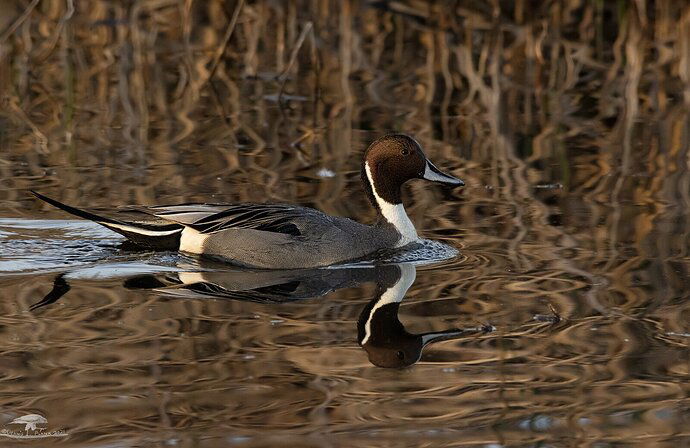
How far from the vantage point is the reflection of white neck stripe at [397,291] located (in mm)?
5668

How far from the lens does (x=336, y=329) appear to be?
555 cm

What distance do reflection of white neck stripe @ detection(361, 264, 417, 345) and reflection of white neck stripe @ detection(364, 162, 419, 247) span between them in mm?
361

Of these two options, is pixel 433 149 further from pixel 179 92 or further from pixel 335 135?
pixel 179 92

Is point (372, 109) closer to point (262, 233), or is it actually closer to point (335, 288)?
point (262, 233)

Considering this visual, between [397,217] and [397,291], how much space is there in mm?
1108

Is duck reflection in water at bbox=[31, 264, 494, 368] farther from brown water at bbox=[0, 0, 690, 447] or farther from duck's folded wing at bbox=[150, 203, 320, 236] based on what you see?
duck's folded wing at bbox=[150, 203, 320, 236]

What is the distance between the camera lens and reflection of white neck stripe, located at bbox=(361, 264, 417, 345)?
5668 mm

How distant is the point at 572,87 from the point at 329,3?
3356mm

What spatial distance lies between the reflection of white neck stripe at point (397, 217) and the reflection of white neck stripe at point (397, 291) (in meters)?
0.36

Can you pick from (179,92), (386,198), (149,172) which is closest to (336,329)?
(386,198)

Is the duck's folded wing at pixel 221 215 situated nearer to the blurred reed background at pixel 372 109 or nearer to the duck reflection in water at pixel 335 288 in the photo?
the duck reflection in water at pixel 335 288

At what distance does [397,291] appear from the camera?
631 centimetres

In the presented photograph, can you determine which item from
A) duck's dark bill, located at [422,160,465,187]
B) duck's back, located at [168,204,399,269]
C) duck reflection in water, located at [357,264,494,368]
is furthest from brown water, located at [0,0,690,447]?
duck's dark bill, located at [422,160,465,187]

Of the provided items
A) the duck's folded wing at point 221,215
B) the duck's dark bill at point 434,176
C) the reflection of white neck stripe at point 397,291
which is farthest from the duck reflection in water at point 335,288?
the duck's dark bill at point 434,176
